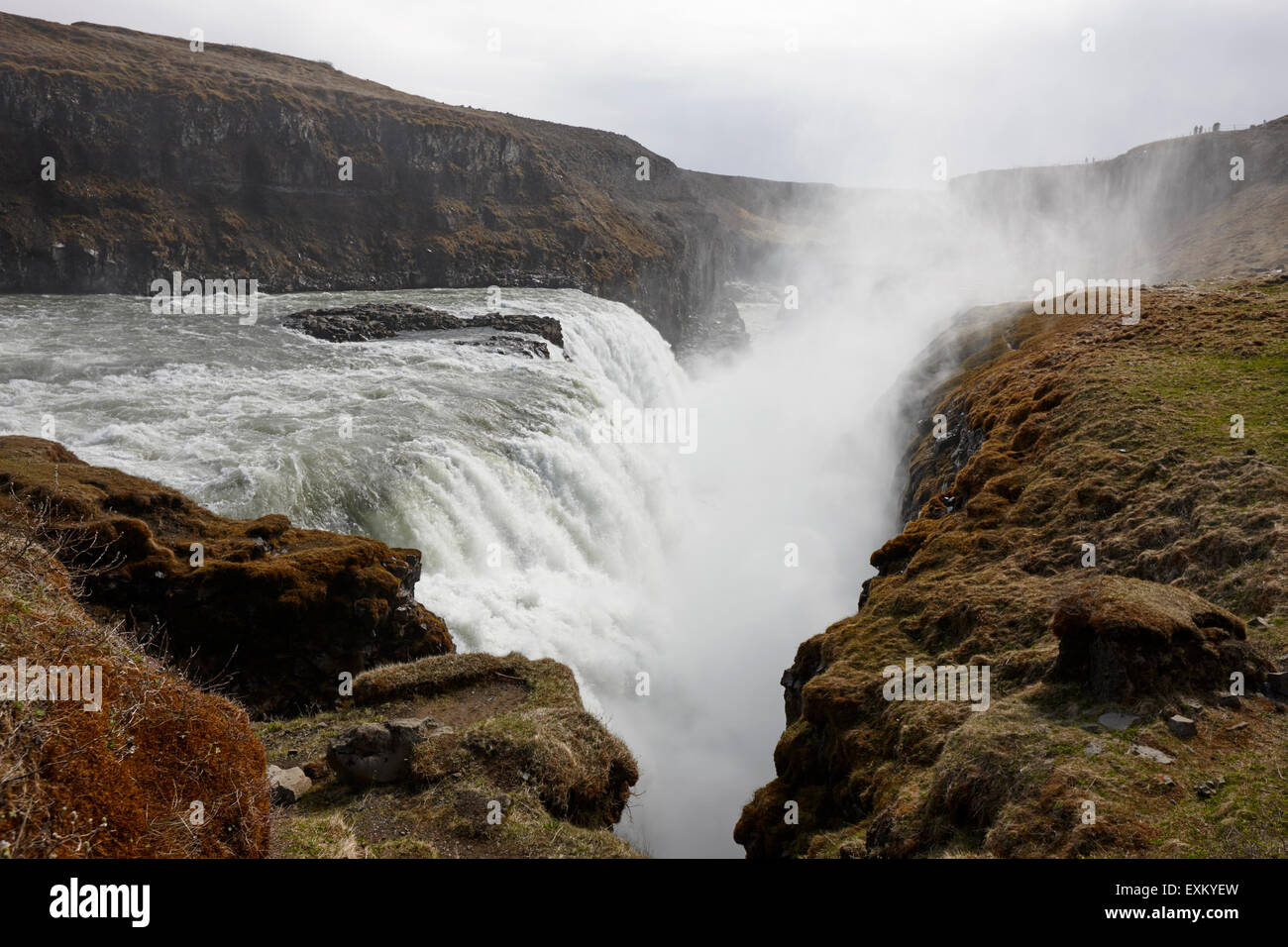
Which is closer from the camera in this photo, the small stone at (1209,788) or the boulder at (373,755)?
the small stone at (1209,788)

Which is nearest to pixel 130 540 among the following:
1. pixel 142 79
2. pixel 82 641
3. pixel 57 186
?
pixel 82 641

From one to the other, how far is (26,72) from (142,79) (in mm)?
10037

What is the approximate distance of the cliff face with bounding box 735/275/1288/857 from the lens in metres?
9.56

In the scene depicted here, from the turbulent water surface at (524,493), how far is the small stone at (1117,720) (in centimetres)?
815

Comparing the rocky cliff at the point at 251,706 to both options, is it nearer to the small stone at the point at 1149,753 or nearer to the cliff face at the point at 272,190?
the small stone at the point at 1149,753

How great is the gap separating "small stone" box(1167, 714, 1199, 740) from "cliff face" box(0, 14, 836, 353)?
6283 centimetres

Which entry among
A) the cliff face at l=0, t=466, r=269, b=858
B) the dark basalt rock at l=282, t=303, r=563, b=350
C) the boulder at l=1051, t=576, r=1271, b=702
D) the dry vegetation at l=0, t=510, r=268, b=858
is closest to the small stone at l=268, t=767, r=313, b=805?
the cliff face at l=0, t=466, r=269, b=858

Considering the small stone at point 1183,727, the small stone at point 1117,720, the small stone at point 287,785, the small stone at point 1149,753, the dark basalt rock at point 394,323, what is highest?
the dark basalt rock at point 394,323

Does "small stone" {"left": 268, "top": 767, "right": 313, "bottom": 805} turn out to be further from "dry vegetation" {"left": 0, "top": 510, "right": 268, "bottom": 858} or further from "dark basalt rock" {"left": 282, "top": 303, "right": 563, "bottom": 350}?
"dark basalt rock" {"left": 282, "top": 303, "right": 563, "bottom": 350}

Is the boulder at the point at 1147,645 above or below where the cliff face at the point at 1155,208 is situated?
below

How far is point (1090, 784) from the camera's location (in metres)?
9.54

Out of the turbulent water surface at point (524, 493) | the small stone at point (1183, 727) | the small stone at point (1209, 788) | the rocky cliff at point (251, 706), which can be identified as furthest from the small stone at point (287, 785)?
the small stone at point (1183, 727)

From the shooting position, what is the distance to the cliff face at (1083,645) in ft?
31.4
